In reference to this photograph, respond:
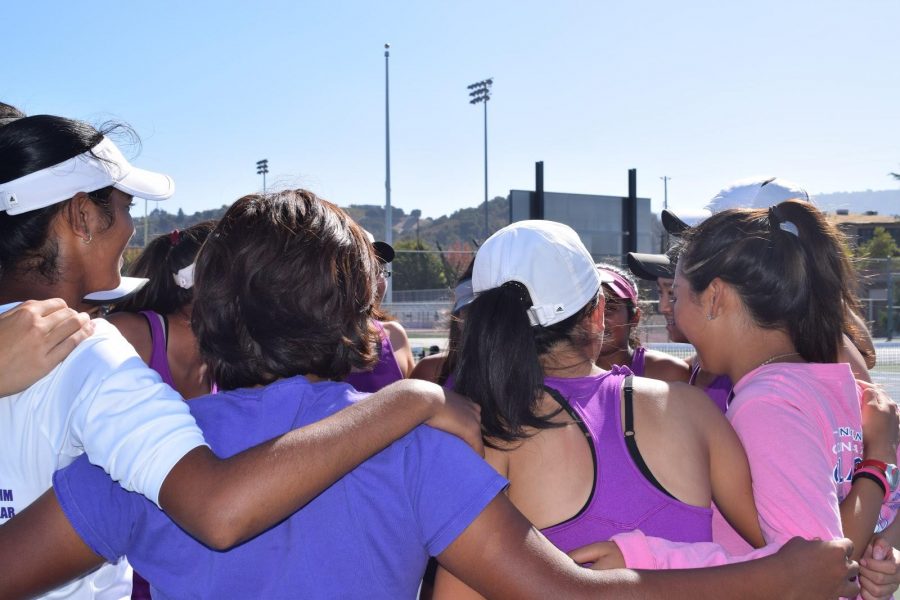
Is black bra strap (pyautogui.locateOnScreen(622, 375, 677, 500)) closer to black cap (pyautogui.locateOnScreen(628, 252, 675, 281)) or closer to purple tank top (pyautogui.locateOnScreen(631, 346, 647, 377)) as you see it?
black cap (pyautogui.locateOnScreen(628, 252, 675, 281))

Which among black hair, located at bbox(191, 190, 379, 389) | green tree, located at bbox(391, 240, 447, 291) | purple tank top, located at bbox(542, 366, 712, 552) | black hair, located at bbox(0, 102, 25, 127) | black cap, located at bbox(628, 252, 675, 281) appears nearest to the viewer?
black hair, located at bbox(191, 190, 379, 389)

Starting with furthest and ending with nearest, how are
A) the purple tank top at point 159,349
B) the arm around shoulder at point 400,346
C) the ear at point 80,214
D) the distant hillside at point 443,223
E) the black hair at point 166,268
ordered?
1. the distant hillside at point 443,223
2. the arm around shoulder at point 400,346
3. the black hair at point 166,268
4. the purple tank top at point 159,349
5. the ear at point 80,214

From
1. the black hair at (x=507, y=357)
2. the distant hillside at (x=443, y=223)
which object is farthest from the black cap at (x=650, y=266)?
the distant hillside at (x=443, y=223)

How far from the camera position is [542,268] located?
1896 mm

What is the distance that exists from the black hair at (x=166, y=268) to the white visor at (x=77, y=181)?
3.65ft

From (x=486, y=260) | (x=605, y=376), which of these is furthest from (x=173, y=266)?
(x=605, y=376)

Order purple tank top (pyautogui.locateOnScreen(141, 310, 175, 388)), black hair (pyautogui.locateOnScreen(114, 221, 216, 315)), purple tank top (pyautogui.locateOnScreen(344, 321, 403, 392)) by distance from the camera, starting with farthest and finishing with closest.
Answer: purple tank top (pyautogui.locateOnScreen(344, 321, 403, 392)) < black hair (pyautogui.locateOnScreen(114, 221, 216, 315)) < purple tank top (pyautogui.locateOnScreen(141, 310, 175, 388))

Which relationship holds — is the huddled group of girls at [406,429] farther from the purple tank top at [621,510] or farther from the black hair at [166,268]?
the black hair at [166,268]

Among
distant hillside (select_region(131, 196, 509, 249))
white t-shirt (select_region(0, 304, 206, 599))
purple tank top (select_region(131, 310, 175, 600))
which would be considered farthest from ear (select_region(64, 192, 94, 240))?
distant hillside (select_region(131, 196, 509, 249))

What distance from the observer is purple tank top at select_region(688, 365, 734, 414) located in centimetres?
282

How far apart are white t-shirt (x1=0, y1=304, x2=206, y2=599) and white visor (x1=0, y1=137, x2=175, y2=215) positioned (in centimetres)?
28

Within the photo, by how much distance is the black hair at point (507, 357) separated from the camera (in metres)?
1.78

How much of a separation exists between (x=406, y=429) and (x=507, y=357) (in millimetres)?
516

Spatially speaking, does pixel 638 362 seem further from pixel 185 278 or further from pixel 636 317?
pixel 185 278
